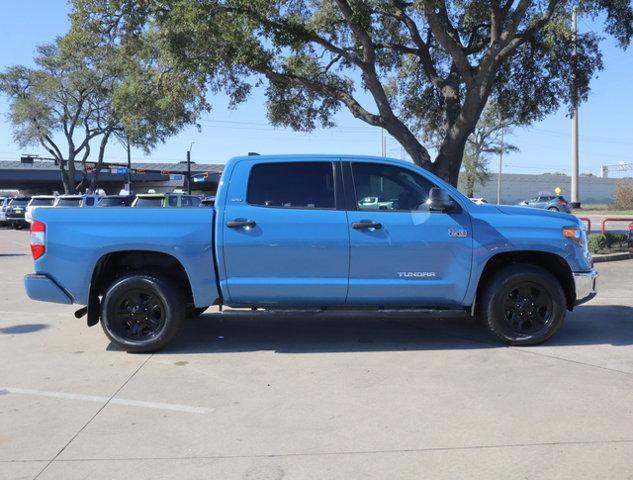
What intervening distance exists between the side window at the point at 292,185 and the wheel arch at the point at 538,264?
188cm

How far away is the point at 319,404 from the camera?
15.4 ft

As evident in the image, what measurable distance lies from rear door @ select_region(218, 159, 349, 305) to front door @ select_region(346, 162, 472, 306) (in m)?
0.17

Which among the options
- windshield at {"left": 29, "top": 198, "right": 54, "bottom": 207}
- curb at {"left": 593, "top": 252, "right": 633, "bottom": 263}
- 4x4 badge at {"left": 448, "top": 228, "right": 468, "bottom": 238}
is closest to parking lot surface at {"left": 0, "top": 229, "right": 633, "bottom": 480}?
4x4 badge at {"left": 448, "top": 228, "right": 468, "bottom": 238}

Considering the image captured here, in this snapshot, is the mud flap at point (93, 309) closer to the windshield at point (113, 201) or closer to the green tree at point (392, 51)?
the green tree at point (392, 51)

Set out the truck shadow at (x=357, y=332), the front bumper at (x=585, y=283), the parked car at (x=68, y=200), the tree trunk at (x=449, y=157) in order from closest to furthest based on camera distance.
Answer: the front bumper at (x=585, y=283) → the truck shadow at (x=357, y=332) → the tree trunk at (x=449, y=157) → the parked car at (x=68, y=200)

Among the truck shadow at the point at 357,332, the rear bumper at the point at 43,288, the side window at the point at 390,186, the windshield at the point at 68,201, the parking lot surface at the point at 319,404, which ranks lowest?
the parking lot surface at the point at 319,404

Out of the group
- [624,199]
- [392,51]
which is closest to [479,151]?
→ [624,199]

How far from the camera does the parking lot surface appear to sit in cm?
369

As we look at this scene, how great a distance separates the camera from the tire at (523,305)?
6145mm

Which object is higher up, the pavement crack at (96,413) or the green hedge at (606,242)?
the green hedge at (606,242)

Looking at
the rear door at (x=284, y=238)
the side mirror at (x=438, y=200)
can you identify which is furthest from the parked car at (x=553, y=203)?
the rear door at (x=284, y=238)

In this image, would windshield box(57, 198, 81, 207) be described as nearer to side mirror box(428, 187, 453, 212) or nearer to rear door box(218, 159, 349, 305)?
rear door box(218, 159, 349, 305)

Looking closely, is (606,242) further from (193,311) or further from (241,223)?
(241,223)

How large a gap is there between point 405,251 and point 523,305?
148cm
